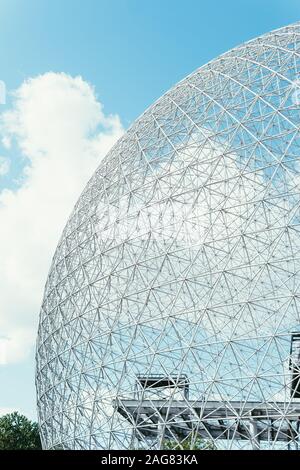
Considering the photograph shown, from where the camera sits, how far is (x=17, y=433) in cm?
4331

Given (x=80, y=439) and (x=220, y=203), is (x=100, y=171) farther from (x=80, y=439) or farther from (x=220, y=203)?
(x=80, y=439)

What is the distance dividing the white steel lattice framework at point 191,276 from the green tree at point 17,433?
735 inches

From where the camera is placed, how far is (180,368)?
58.7 ft

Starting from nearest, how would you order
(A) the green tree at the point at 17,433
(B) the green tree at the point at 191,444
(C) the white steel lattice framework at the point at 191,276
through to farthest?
(B) the green tree at the point at 191,444, (C) the white steel lattice framework at the point at 191,276, (A) the green tree at the point at 17,433

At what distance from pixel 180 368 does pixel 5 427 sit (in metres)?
30.4

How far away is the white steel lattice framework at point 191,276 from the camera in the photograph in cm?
1786

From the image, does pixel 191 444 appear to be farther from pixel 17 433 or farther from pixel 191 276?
pixel 17 433

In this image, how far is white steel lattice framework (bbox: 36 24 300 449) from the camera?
17.9 metres

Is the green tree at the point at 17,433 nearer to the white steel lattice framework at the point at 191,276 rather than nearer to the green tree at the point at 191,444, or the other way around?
the white steel lattice framework at the point at 191,276

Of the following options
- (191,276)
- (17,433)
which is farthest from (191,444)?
(17,433)

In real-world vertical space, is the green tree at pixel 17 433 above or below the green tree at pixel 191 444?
above

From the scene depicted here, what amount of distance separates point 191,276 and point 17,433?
30.8m

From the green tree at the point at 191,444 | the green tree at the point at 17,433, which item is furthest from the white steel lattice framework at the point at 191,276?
the green tree at the point at 17,433
